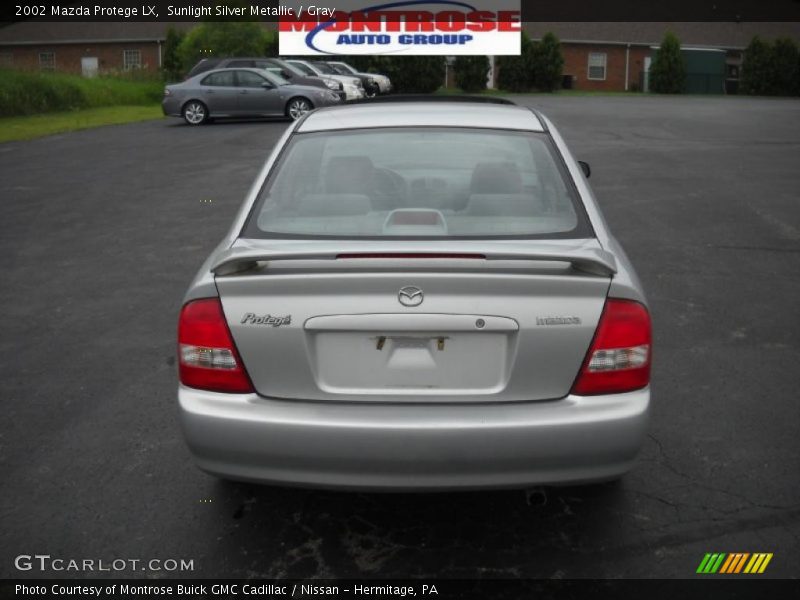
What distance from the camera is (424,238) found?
11.8 feet

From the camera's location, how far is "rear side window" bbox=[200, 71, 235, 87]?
81.9 ft

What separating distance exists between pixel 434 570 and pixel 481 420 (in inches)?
25.5

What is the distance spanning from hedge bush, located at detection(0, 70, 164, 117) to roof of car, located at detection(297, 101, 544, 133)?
24.4 metres

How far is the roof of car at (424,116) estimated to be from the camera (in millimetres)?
4430

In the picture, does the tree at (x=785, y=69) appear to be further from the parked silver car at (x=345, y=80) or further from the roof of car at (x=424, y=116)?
the roof of car at (x=424, y=116)

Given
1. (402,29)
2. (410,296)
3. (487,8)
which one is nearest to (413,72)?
(402,29)

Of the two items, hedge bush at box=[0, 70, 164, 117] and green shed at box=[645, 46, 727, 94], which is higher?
green shed at box=[645, 46, 727, 94]

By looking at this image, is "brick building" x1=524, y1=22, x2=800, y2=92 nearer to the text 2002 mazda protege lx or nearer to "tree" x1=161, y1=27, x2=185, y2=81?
"tree" x1=161, y1=27, x2=185, y2=81

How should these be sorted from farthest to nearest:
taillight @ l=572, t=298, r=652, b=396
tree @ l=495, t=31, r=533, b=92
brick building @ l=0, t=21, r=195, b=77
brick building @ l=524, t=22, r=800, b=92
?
brick building @ l=524, t=22, r=800, b=92 < brick building @ l=0, t=21, r=195, b=77 < tree @ l=495, t=31, r=533, b=92 < taillight @ l=572, t=298, r=652, b=396

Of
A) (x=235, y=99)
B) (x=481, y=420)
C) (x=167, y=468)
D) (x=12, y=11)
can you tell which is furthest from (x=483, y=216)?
(x=12, y=11)

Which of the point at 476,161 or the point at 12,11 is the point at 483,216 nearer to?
the point at 476,161

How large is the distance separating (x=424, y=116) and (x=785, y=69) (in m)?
54.4

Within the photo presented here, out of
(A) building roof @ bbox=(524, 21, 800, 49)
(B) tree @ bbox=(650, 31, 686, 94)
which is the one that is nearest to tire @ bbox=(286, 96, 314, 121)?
(B) tree @ bbox=(650, 31, 686, 94)

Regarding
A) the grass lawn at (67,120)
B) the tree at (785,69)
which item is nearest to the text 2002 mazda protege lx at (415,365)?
the grass lawn at (67,120)
